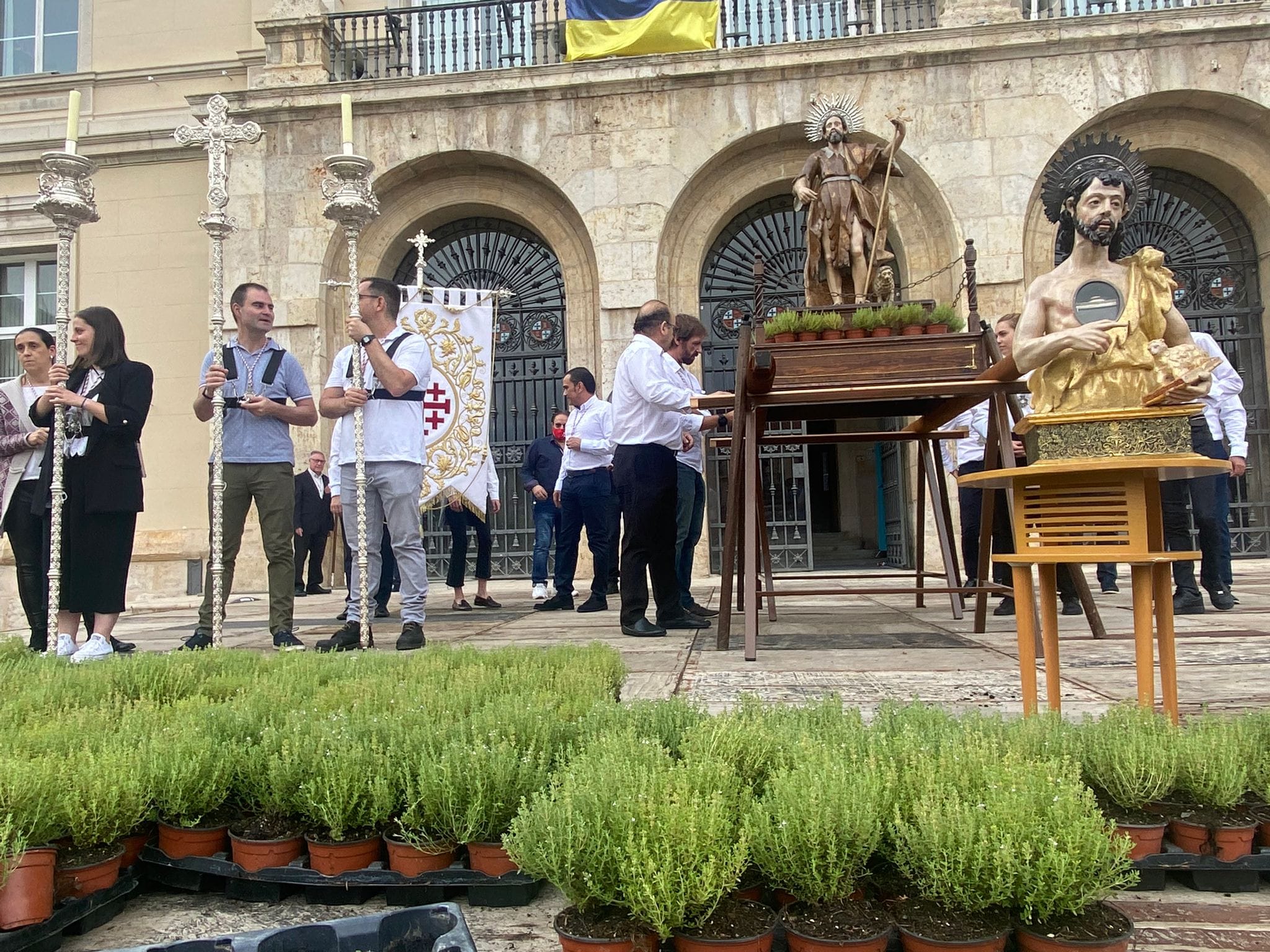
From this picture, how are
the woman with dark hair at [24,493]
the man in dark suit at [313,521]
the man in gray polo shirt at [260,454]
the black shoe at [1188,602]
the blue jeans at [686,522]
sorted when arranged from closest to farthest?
the man in gray polo shirt at [260,454]
the woman with dark hair at [24,493]
the black shoe at [1188,602]
the blue jeans at [686,522]
the man in dark suit at [313,521]

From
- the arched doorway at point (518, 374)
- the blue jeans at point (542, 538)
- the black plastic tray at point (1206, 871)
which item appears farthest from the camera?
the arched doorway at point (518, 374)

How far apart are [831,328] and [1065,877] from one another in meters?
3.59

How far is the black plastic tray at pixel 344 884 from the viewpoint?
1673 mm

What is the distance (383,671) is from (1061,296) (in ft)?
8.15

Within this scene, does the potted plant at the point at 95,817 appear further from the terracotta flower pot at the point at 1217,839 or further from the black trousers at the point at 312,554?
the black trousers at the point at 312,554

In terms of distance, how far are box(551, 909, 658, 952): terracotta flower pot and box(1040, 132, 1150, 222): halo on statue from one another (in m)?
2.33

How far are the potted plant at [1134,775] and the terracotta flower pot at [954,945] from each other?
410 mm

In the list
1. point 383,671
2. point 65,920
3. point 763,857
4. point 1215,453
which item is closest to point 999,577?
point 1215,453

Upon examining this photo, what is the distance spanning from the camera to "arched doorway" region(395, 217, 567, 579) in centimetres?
1248

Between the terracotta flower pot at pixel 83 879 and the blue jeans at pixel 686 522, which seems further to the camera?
the blue jeans at pixel 686 522

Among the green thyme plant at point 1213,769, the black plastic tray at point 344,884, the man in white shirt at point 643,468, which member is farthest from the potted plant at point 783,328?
the black plastic tray at point 344,884

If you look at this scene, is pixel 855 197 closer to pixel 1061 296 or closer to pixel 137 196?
pixel 1061 296

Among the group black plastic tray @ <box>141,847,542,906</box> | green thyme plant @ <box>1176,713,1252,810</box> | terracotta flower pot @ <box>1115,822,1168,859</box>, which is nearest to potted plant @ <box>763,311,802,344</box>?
green thyme plant @ <box>1176,713,1252,810</box>

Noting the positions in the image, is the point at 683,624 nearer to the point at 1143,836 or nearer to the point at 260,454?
the point at 260,454
